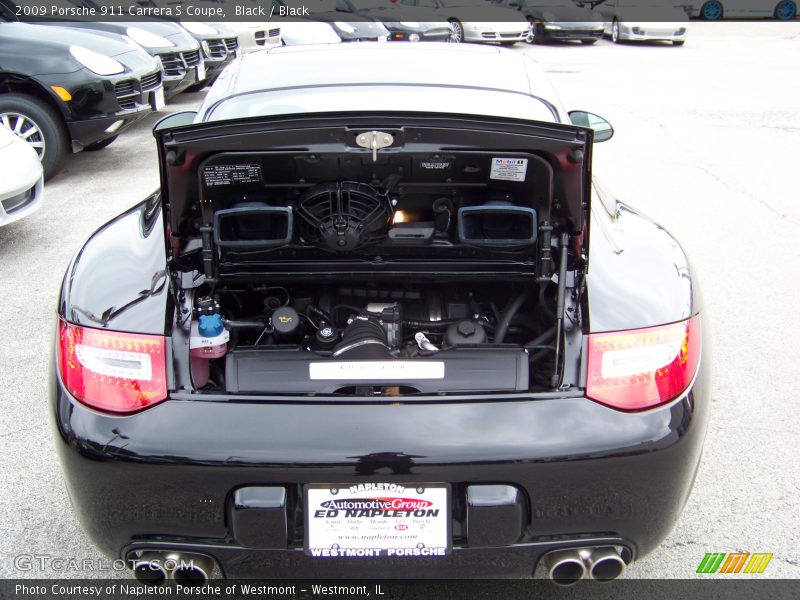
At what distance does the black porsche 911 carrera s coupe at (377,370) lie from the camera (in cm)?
197

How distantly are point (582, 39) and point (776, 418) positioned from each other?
57.9ft

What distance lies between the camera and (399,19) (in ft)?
54.3

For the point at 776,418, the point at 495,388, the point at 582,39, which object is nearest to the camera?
the point at 495,388

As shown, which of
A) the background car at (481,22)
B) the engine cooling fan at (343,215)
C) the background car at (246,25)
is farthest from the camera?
the background car at (481,22)

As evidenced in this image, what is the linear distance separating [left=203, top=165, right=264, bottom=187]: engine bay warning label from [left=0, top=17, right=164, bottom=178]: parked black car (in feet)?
17.6

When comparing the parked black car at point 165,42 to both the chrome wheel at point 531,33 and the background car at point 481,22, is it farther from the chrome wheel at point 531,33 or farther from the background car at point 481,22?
the chrome wheel at point 531,33

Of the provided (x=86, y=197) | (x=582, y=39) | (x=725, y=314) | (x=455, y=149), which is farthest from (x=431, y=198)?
(x=582, y=39)

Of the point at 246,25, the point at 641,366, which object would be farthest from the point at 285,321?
the point at 246,25

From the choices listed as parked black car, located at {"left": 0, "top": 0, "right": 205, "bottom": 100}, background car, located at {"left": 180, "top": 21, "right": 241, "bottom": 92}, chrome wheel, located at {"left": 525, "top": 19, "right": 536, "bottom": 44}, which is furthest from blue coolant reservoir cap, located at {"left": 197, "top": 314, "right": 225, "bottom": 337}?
chrome wheel, located at {"left": 525, "top": 19, "right": 536, "bottom": 44}

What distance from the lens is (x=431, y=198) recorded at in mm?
2605

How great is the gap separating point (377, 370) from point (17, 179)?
4.19m

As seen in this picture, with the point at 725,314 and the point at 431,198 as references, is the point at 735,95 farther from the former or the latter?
the point at 431,198

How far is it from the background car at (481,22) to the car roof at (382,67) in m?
15.6

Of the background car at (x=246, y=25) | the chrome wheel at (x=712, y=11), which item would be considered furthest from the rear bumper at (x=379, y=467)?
the chrome wheel at (x=712, y=11)
